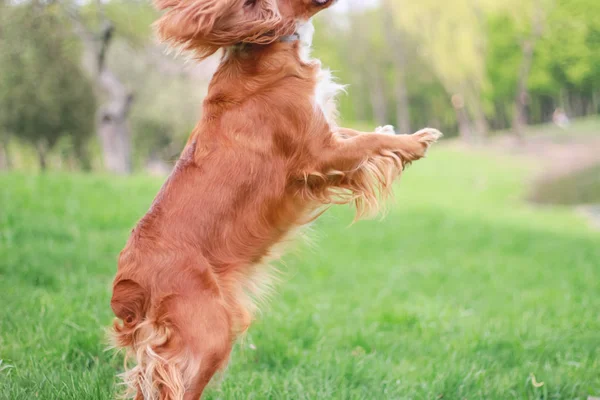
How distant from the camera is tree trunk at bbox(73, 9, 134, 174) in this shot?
13.6 meters

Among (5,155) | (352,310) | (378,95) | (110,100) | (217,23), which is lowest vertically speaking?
(378,95)

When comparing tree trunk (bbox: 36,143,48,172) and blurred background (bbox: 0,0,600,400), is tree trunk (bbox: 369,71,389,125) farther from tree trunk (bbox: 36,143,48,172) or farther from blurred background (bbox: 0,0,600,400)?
tree trunk (bbox: 36,143,48,172)

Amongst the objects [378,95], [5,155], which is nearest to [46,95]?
[5,155]

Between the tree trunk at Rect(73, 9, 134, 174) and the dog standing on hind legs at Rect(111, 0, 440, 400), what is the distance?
1097cm

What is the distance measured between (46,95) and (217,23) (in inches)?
789

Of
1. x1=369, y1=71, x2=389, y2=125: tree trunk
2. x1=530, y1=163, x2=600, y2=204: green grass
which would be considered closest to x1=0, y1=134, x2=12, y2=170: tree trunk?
x1=530, y1=163, x2=600, y2=204: green grass

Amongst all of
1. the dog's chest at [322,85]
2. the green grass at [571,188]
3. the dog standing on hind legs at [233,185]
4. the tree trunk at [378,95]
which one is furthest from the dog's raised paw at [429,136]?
the tree trunk at [378,95]

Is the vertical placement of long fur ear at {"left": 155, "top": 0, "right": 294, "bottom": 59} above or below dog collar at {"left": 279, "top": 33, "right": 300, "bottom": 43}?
above

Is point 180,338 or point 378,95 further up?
point 180,338

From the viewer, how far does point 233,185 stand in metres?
2.77

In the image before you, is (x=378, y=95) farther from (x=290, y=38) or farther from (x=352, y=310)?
(x=290, y=38)

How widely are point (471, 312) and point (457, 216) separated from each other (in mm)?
6605

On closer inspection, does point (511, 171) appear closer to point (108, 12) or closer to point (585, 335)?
point (108, 12)

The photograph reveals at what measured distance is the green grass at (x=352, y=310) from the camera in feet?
11.2
